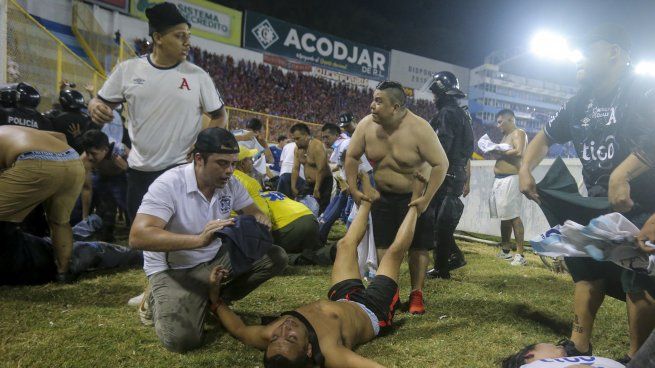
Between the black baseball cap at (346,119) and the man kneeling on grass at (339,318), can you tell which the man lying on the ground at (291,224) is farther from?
the black baseball cap at (346,119)

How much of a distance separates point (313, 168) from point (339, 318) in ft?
16.6

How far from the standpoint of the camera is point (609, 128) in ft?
7.86

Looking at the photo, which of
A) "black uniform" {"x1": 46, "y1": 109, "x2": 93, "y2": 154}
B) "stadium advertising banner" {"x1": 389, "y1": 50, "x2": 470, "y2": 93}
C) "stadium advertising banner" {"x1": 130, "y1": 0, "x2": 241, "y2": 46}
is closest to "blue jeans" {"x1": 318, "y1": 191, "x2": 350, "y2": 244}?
"black uniform" {"x1": 46, "y1": 109, "x2": 93, "y2": 154}

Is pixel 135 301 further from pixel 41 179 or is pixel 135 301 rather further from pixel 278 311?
pixel 41 179

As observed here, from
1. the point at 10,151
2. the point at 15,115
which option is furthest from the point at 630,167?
the point at 15,115

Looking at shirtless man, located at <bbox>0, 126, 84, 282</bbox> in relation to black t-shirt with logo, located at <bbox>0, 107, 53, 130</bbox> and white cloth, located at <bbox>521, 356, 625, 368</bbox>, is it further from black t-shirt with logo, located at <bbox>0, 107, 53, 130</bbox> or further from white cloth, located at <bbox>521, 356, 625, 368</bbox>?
white cloth, located at <bbox>521, 356, 625, 368</bbox>

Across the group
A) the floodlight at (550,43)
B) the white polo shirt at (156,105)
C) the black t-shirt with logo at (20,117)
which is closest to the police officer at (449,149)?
the white polo shirt at (156,105)

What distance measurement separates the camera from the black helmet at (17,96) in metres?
4.24

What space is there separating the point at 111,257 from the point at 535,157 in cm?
385

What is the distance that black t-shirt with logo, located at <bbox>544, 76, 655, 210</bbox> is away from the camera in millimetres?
2176

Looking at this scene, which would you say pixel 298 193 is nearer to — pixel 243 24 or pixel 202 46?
pixel 202 46

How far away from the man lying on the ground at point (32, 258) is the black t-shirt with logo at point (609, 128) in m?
4.03

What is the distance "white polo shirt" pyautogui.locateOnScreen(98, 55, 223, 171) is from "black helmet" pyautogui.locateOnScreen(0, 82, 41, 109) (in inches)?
70.9

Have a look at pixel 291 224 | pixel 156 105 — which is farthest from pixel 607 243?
pixel 291 224
